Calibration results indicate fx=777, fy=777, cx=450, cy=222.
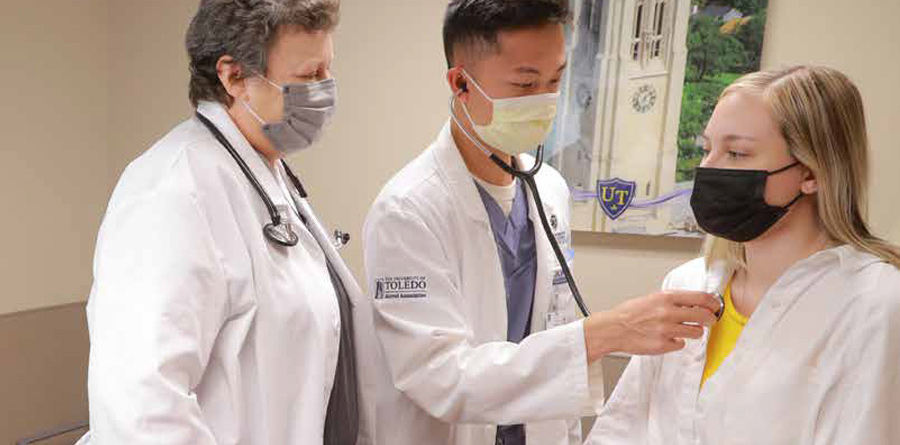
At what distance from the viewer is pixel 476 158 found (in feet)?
5.19

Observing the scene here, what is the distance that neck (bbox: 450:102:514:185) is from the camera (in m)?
1.56

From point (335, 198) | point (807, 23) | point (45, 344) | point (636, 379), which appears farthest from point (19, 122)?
point (807, 23)

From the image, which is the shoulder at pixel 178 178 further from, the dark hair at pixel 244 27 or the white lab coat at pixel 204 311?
the dark hair at pixel 244 27

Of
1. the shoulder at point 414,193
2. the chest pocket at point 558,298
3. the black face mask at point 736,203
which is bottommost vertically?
the chest pocket at point 558,298

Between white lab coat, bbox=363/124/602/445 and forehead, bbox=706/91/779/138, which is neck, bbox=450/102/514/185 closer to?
white lab coat, bbox=363/124/602/445

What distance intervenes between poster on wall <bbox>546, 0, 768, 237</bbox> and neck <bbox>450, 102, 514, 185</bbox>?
96cm

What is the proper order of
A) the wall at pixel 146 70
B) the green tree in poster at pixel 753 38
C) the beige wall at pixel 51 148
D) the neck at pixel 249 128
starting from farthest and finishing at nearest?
1. the wall at pixel 146 70
2. the beige wall at pixel 51 148
3. the green tree in poster at pixel 753 38
4. the neck at pixel 249 128

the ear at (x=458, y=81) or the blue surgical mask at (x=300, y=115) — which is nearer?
the blue surgical mask at (x=300, y=115)

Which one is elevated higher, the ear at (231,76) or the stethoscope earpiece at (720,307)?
the ear at (231,76)

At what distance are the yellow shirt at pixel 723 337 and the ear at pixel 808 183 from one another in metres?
0.24

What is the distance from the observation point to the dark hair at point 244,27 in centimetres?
129

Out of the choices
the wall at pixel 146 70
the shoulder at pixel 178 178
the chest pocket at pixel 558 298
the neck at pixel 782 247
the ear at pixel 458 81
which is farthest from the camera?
the wall at pixel 146 70

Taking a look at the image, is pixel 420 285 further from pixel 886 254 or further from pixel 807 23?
pixel 807 23

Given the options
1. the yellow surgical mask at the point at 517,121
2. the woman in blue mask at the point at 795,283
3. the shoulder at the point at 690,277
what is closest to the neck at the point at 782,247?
the woman in blue mask at the point at 795,283
